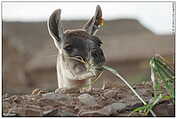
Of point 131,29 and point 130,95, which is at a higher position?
point 131,29

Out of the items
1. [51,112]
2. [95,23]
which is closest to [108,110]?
[51,112]

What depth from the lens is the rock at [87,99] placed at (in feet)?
10.6

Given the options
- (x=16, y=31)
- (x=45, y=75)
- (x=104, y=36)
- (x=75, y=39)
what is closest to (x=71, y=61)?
(x=75, y=39)

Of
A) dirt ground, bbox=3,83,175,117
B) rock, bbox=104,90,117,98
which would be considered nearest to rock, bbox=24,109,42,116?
dirt ground, bbox=3,83,175,117

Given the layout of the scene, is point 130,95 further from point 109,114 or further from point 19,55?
point 19,55

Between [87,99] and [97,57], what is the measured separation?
456mm

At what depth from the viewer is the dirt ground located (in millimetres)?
3031

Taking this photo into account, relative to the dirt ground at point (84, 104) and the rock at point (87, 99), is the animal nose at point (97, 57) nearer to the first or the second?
the dirt ground at point (84, 104)

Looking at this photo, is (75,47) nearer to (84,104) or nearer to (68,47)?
(68,47)

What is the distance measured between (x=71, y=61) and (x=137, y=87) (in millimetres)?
518

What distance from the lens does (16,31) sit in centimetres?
2167

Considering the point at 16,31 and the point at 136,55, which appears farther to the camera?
the point at 16,31

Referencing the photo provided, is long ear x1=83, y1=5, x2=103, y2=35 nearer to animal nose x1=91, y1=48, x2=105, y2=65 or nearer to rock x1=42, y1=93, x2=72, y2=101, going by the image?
animal nose x1=91, y1=48, x2=105, y2=65

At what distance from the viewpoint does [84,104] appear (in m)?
3.21
